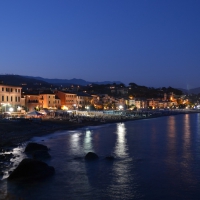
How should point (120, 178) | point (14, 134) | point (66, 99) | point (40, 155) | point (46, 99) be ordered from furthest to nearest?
1. point (66, 99)
2. point (46, 99)
3. point (14, 134)
4. point (40, 155)
5. point (120, 178)

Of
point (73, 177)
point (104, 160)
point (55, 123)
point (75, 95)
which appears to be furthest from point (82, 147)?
point (75, 95)

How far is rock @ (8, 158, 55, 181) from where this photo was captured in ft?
63.0

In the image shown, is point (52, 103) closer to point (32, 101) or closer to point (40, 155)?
point (32, 101)

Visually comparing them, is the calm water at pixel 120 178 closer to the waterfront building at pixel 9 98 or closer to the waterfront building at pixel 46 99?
the waterfront building at pixel 9 98

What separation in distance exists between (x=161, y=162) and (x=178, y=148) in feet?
30.0

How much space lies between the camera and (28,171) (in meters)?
19.5

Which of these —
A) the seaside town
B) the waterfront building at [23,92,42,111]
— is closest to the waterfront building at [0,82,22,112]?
the seaside town

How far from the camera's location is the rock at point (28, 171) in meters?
19.2

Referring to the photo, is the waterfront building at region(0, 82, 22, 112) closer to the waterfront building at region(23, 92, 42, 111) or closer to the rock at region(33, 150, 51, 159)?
the waterfront building at region(23, 92, 42, 111)

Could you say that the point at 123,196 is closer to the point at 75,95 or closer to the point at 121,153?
the point at 121,153

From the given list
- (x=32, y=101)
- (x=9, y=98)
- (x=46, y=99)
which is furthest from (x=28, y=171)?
(x=46, y=99)

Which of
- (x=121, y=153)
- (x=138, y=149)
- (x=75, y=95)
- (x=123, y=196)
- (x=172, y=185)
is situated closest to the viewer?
(x=123, y=196)

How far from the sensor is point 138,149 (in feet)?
111

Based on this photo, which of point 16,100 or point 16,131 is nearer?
point 16,131
